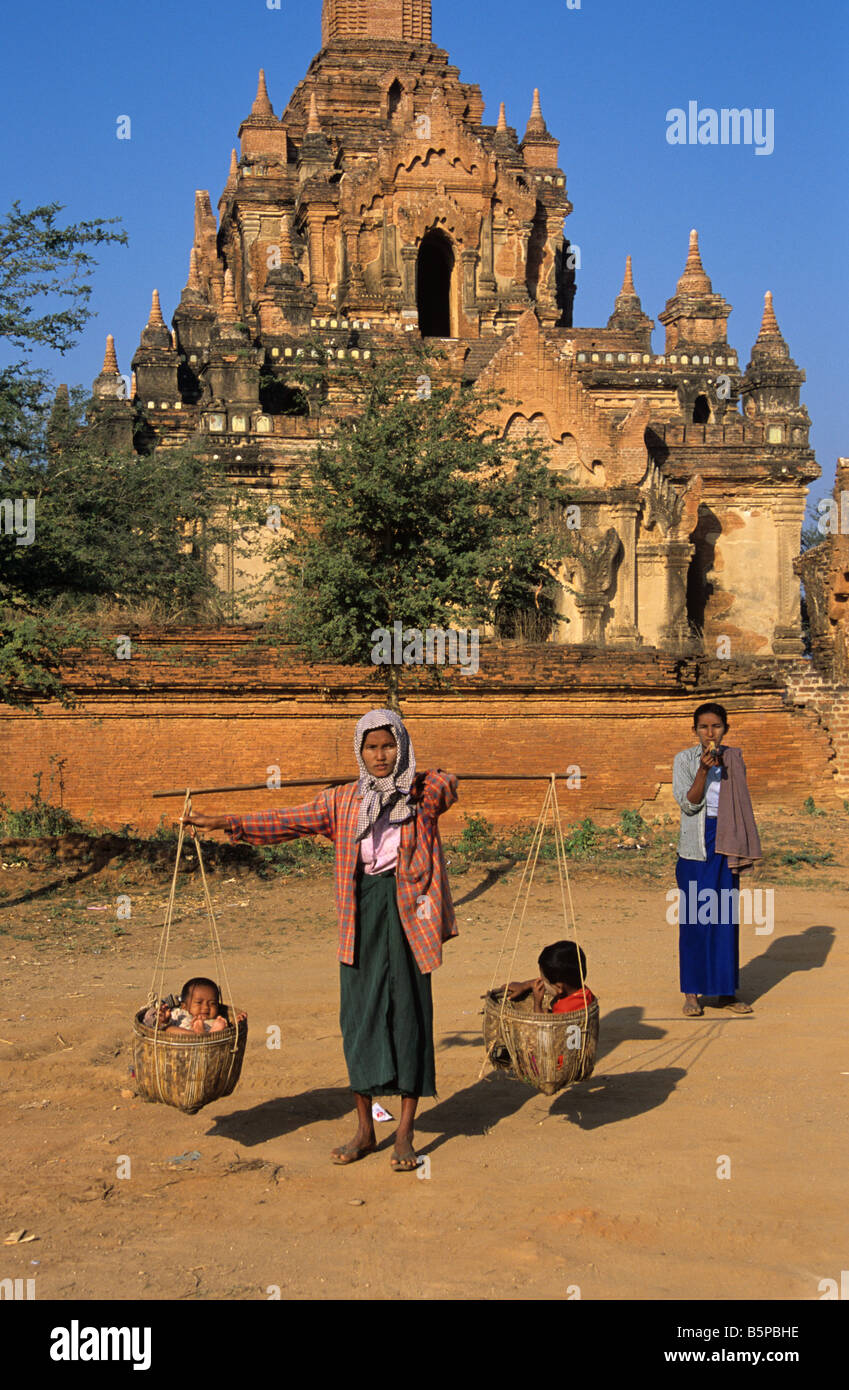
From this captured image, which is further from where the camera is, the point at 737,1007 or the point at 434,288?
the point at 434,288

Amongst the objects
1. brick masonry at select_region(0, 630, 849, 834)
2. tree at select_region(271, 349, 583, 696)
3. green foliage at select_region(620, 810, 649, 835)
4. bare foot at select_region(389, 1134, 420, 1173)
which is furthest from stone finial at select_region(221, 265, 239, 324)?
bare foot at select_region(389, 1134, 420, 1173)

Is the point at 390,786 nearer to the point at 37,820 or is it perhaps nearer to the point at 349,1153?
the point at 349,1153

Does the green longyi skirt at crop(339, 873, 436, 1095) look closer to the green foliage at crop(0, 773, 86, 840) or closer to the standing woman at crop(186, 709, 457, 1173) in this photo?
the standing woman at crop(186, 709, 457, 1173)

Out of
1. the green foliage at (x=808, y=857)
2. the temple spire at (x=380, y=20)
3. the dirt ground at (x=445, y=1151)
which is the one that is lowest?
the dirt ground at (x=445, y=1151)

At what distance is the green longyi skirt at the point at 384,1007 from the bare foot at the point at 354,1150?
0.23m

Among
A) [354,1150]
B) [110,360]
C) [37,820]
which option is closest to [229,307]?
[110,360]

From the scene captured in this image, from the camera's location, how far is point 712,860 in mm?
8391

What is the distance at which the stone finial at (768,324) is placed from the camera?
2881cm

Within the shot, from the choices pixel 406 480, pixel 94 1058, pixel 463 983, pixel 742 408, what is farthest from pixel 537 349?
pixel 94 1058

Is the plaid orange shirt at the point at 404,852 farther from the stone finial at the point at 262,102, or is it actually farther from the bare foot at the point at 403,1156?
the stone finial at the point at 262,102

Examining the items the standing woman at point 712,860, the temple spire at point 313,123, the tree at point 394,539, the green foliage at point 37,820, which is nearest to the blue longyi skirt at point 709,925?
the standing woman at point 712,860

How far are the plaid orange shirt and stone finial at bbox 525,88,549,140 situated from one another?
28.9 m

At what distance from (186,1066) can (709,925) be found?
369 cm
